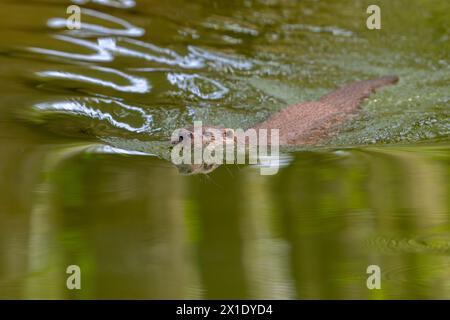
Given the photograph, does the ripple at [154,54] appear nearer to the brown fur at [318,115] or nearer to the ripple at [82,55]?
the ripple at [82,55]

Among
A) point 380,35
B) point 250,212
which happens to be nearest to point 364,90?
point 380,35

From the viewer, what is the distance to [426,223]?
329 centimetres

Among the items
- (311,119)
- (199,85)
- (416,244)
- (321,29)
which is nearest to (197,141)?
(311,119)

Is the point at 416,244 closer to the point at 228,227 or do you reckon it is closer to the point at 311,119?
the point at 228,227

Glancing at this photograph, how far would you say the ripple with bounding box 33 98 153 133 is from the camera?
16.0 feet

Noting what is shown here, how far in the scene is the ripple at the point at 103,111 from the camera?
16.0ft

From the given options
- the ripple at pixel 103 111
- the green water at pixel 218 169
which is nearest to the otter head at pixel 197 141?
the green water at pixel 218 169

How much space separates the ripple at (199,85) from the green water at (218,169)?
16 millimetres

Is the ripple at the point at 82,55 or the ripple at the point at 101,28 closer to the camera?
the ripple at the point at 82,55

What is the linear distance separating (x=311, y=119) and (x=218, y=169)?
106cm

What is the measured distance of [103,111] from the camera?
5012 millimetres

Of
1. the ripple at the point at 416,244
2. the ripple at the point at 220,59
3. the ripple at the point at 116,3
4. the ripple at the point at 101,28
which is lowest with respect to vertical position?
the ripple at the point at 416,244

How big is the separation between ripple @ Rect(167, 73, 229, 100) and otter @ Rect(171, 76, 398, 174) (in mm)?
715
